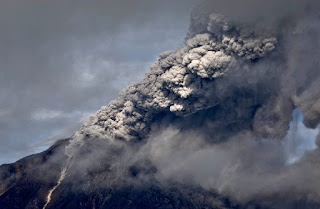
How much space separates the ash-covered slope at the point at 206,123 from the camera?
3838 cm

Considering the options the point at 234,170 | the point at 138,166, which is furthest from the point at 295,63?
the point at 138,166

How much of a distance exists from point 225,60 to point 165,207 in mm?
30917

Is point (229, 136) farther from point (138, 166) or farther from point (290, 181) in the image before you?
point (138, 166)

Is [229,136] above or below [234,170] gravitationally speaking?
above

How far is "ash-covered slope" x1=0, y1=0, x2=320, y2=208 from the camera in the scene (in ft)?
126

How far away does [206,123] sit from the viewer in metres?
47.6

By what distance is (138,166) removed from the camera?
65188 millimetres

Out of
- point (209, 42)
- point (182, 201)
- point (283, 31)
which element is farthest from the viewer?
point (182, 201)

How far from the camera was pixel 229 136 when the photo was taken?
49.6 meters

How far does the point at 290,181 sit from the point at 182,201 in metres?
18.3

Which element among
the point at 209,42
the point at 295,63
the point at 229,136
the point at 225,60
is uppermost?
the point at 209,42

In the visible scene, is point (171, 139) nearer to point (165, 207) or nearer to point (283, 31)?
point (165, 207)

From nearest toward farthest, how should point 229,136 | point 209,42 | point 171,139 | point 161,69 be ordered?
1. point 209,42
2. point 161,69
3. point 229,136
4. point 171,139

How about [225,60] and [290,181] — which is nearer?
[225,60]
